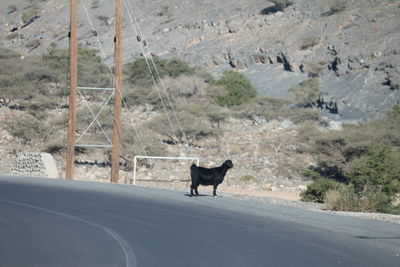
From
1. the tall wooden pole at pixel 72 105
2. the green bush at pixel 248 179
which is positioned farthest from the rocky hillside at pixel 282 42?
the tall wooden pole at pixel 72 105

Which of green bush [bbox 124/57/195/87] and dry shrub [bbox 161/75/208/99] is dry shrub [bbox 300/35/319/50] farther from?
dry shrub [bbox 161/75/208/99]

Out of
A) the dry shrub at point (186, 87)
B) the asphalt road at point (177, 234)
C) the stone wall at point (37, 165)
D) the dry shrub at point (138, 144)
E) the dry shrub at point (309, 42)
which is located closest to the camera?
the asphalt road at point (177, 234)

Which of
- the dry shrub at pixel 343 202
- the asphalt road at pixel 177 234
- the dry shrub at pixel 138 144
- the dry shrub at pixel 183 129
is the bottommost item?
the asphalt road at pixel 177 234

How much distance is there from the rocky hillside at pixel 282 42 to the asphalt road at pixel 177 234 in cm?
3789

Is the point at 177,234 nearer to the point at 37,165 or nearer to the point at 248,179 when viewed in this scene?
the point at 37,165

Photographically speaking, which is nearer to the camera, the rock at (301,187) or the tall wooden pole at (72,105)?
the tall wooden pole at (72,105)

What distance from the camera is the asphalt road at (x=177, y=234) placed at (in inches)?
443

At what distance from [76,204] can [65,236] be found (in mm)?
6205

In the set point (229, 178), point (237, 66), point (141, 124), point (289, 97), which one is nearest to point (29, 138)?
point (141, 124)

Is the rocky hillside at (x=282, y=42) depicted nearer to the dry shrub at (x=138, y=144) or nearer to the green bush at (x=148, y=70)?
the green bush at (x=148, y=70)

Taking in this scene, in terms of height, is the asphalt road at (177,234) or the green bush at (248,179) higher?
the green bush at (248,179)

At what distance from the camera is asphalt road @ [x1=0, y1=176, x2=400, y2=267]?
36.9ft

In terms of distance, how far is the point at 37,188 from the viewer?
81.2 ft

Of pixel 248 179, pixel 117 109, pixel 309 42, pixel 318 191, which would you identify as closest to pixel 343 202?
pixel 318 191
